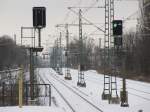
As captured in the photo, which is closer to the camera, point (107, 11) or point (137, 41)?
point (107, 11)

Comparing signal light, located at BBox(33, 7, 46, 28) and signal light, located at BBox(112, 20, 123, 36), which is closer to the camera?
signal light, located at BBox(33, 7, 46, 28)

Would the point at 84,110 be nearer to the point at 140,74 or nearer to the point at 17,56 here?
the point at 140,74

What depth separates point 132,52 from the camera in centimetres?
8875

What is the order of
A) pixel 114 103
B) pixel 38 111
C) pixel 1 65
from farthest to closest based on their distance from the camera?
pixel 1 65
pixel 114 103
pixel 38 111

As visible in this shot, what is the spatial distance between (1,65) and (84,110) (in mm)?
53159

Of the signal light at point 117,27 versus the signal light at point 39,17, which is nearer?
the signal light at point 39,17

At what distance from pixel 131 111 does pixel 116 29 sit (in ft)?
16.9

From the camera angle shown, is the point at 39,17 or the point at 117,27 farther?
the point at 117,27

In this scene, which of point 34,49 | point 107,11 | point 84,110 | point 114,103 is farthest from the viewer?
point 107,11

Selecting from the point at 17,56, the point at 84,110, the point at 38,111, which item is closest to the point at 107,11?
the point at 84,110

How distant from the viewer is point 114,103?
103 ft

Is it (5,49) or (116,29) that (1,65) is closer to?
(5,49)

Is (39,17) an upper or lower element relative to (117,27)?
upper

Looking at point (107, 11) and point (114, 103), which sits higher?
point (107, 11)
